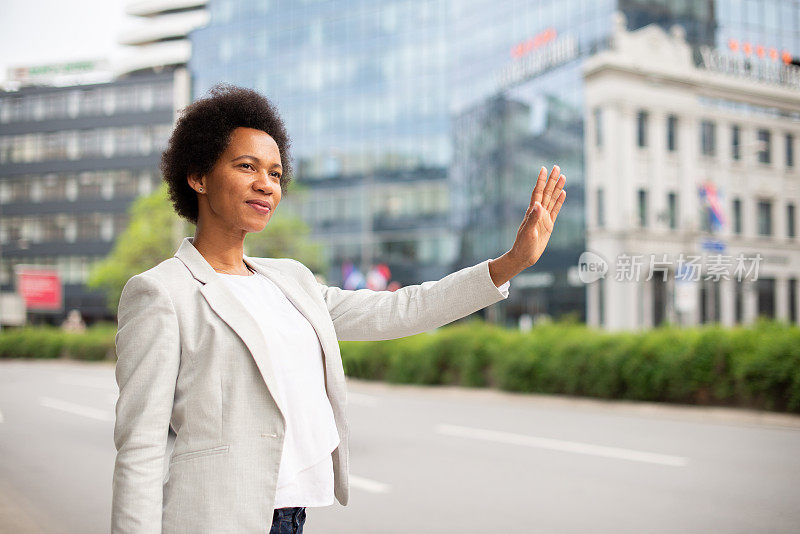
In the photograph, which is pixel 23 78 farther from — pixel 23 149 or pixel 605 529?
pixel 605 529

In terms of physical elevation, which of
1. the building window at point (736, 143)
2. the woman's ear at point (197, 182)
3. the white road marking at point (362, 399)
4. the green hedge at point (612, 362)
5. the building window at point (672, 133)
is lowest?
the white road marking at point (362, 399)

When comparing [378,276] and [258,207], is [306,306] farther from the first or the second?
[378,276]

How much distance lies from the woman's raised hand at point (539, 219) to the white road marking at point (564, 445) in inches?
269

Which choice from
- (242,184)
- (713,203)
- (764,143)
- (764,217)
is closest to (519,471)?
(242,184)

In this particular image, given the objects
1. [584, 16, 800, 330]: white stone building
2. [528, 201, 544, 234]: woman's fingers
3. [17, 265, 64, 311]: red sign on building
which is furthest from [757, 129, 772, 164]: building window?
[17, 265, 64, 311]: red sign on building

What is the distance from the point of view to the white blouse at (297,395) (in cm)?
202

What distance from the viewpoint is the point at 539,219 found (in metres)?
2.12

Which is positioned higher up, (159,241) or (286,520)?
(159,241)

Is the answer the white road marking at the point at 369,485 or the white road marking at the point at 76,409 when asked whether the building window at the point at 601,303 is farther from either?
the white road marking at the point at 369,485

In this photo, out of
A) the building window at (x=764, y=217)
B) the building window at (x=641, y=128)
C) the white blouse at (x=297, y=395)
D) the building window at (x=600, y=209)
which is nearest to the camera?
the white blouse at (x=297, y=395)

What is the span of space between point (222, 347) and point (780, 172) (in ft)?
62.1

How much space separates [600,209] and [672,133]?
5812 mm

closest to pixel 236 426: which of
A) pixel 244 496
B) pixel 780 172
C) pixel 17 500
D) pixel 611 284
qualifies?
pixel 244 496

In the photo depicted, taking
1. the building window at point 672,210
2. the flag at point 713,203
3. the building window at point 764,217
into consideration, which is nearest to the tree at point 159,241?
the building window at point 672,210
